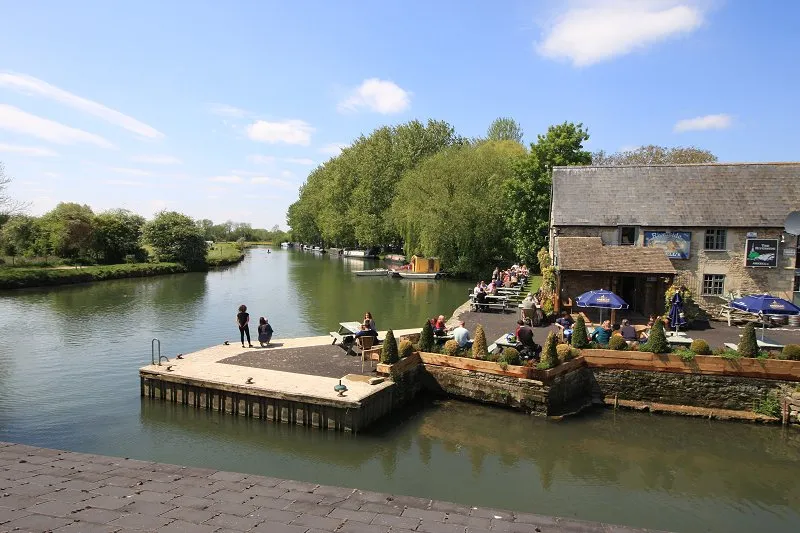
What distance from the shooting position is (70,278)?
47.3m

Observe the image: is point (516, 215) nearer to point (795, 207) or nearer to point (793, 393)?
point (795, 207)

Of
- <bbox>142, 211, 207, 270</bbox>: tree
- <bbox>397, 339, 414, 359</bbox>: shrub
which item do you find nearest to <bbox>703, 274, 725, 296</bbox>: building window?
<bbox>397, 339, 414, 359</bbox>: shrub

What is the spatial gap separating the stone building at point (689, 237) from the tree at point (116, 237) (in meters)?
52.2

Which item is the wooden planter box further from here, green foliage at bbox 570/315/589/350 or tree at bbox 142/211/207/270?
tree at bbox 142/211/207/270

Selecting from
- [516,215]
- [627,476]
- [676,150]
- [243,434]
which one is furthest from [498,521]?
[676,150]

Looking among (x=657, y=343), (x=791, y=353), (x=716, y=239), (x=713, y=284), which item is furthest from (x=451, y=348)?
(x=716, y=239)

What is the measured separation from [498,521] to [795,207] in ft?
83.3

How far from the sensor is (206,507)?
24.6 feet

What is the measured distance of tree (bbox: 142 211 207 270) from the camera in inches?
2482

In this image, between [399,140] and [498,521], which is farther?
[399,140]

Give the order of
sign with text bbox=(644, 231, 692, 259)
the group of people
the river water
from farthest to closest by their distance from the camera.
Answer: sign with text bbox=(644, 231, 692, 259), the group of people, the river water

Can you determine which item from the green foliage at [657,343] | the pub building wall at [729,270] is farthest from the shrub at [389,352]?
the pub building wall at [729,270]

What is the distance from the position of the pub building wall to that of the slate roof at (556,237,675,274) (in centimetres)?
64

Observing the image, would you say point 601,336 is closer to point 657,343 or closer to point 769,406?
point 657,343
